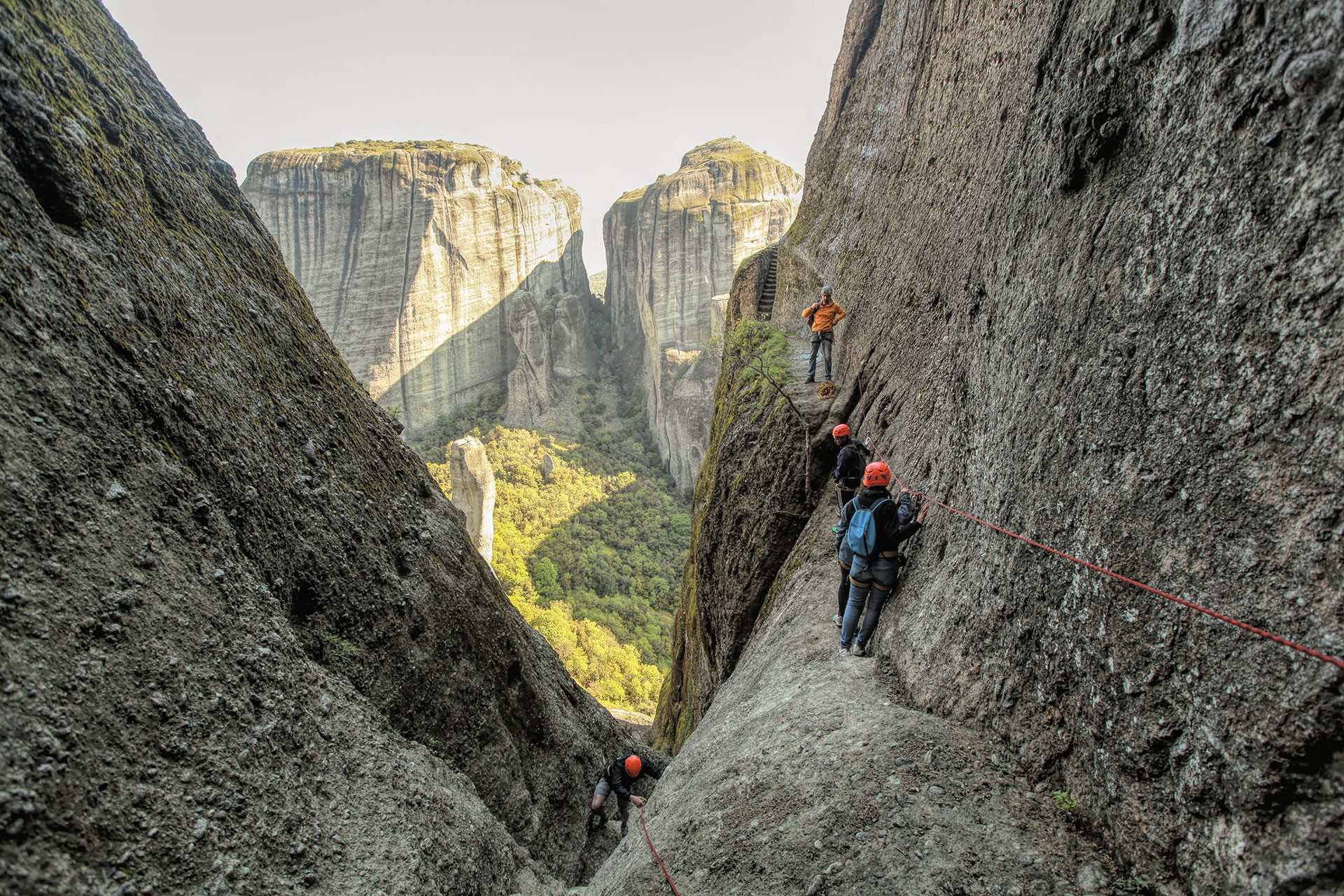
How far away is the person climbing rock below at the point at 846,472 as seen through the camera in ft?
18.9

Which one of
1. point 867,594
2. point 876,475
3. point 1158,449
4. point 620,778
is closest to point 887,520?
point 876,475

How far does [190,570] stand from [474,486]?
24374mm

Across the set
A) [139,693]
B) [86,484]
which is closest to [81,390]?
[86,484]

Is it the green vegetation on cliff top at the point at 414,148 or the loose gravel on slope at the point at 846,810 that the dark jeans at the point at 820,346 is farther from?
the green vegetation on cliff top at the point at 414,148

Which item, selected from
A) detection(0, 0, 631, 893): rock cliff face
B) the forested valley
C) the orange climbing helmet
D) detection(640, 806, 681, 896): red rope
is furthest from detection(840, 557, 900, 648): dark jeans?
the forested valley

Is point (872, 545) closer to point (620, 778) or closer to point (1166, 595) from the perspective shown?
point (1166, 595)

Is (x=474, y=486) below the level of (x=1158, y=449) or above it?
below

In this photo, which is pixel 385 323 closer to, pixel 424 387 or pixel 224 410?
pixel 424 387

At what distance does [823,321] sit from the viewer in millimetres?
9508

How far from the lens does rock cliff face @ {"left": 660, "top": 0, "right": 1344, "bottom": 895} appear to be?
216 centimetres

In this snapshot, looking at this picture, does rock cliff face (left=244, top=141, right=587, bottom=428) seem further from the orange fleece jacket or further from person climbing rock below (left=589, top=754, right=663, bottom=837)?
the orange fleece jacket

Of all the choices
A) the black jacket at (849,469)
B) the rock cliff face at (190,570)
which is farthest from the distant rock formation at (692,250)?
the rock cliff face at (190,570)

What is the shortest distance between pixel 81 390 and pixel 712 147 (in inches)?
2661

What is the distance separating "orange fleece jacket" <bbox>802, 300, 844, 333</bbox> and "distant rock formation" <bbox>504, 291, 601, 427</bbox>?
155 feet
